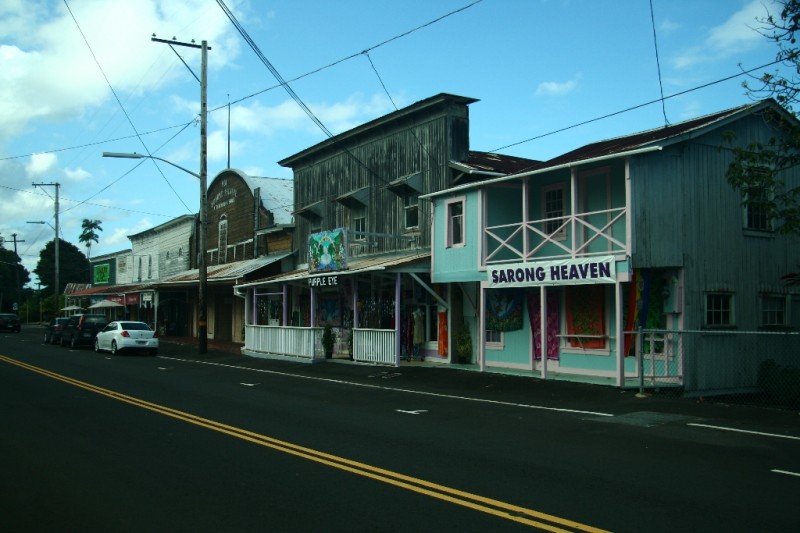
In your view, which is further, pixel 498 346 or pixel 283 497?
pixel 498 346

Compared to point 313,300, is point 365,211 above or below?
above

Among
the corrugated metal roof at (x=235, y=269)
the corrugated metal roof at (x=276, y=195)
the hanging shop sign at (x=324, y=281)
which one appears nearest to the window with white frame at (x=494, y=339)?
the hanging shop sign at (x=324, y=281)

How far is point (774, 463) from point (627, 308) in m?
8.71

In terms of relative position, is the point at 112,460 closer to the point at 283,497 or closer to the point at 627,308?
the point at 283,497

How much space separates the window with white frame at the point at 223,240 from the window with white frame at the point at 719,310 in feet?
88.1

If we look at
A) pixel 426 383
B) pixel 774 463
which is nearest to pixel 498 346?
pixel 426 383

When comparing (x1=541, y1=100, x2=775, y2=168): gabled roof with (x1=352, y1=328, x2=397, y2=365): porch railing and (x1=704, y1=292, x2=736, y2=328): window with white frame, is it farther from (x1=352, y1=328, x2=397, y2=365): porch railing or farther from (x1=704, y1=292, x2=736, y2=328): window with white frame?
(x1=352, y1=328, x2=397, y2=365): porch railing

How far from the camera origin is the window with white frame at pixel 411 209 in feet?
79.6

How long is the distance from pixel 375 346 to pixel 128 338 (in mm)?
12581

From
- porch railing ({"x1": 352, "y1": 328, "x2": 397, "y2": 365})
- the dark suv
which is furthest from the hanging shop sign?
the dark suv

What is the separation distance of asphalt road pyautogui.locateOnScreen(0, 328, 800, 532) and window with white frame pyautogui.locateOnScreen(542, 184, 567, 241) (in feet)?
14.9

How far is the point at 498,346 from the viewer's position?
66.9ft

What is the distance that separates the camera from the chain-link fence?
1562 cm

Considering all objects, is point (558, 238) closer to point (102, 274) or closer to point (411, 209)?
point (411, 209)
